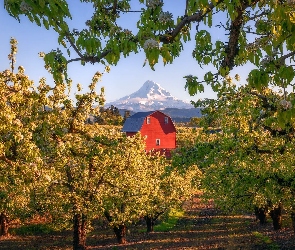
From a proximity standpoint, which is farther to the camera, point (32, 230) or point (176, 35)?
point (32, 230)

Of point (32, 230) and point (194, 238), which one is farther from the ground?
point (32, 230)

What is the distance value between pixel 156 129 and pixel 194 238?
5330cm

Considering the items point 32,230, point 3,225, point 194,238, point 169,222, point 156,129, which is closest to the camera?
point 194,238

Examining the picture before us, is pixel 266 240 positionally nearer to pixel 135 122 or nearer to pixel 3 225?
pixel 3 225

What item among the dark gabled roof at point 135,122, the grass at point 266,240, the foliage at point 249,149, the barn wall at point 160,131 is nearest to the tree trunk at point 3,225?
the foliage at point 249,149

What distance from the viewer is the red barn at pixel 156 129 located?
80312mm

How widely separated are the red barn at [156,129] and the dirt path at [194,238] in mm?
42047

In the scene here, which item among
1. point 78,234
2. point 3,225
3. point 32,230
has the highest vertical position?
point 78,234

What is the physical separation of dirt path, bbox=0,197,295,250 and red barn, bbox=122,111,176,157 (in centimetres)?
4205

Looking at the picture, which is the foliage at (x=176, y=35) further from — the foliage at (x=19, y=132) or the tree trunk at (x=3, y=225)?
the tree trunk at (x=3, y=225)

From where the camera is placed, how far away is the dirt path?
2502cm

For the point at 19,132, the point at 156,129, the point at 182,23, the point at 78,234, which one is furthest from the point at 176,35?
the point at 156,129

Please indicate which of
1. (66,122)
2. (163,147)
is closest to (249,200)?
(66,122)

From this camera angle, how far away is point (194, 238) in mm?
29031
